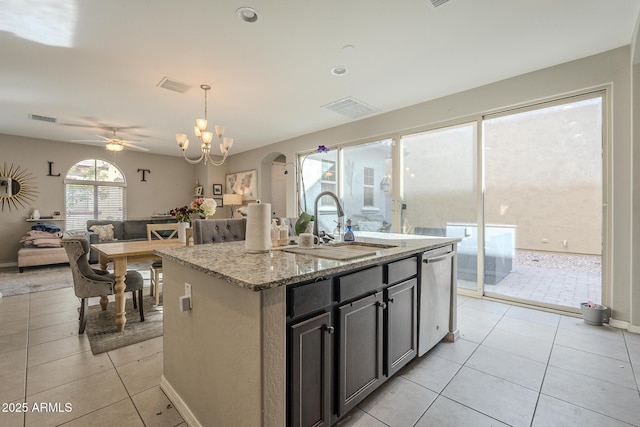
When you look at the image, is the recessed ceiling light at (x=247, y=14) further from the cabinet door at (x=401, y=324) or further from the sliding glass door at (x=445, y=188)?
the sliding glass door at (x=445, y=188)

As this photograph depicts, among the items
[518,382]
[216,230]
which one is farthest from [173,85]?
[518,382]

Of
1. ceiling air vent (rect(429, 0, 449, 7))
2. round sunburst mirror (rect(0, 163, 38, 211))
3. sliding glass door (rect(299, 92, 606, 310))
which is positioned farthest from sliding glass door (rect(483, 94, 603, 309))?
round sunburst mirror (rect(0, 163, 38, 211))

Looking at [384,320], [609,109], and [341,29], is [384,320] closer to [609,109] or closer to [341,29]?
[341,29]

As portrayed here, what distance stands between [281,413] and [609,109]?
3861 millimetres

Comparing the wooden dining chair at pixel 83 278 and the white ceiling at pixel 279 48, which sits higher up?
the white ceiling at pixel 279 48

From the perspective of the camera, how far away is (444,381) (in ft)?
5.98

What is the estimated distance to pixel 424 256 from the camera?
1.97 metres

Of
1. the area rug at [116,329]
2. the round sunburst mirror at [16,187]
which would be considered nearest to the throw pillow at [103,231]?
the round sunburst mirror at [16,187]

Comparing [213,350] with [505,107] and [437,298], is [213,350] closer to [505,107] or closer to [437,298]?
[437,298]

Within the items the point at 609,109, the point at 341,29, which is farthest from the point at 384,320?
the point at 609,109

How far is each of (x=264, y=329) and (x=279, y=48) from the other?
253cm

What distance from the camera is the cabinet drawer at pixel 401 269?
1658 mm

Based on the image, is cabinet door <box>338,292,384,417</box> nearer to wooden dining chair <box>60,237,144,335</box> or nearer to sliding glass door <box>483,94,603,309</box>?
wooden dining chair <box>60,237,144,335</box>

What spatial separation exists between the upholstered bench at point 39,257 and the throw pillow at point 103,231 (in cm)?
63
